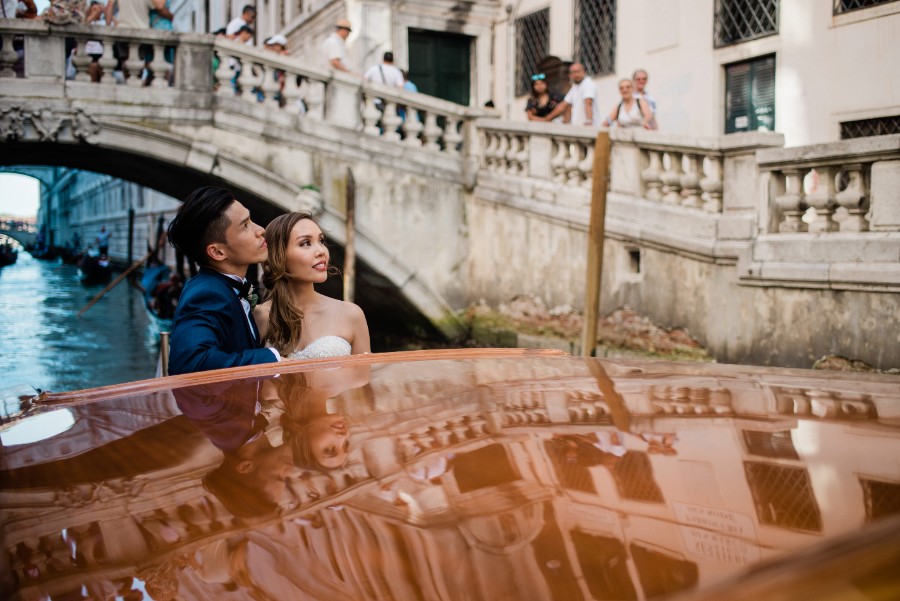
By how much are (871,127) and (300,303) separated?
803 centimetres

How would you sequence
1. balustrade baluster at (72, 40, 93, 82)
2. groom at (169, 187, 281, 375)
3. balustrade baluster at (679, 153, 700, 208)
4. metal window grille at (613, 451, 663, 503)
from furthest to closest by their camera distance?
balustrade baluster at (72, 40, 93, 82)
balustrade baluster at (679, 153, 700, 208)
groom at (169, 187, 281, 375)
metal window grille at (613, 451, 663, 503)

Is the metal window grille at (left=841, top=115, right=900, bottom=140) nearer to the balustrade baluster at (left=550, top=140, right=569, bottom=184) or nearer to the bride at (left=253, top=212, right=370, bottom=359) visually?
the balustrade baluster at (left=550, top=140, right=569, bottom=184)

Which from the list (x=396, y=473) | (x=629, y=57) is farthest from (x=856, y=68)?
(x=396, y=473)

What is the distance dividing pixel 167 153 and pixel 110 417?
29.2ft

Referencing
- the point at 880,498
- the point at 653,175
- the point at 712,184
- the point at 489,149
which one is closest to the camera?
the point at 880,498

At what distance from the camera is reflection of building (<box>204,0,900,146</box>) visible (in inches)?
360

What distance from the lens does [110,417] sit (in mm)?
1437

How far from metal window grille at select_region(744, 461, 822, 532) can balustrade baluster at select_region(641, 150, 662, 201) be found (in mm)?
7036

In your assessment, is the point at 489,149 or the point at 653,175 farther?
the point at 489,149

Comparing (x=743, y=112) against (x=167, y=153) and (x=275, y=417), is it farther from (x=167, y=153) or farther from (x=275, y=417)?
(x=275, y=417)

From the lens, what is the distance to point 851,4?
910 centimetres

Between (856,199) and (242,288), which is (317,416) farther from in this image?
(856,199)

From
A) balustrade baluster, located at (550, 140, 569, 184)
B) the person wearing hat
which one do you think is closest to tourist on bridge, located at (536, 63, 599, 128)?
balustrade baluster, located at (550, 140, 569, 184)

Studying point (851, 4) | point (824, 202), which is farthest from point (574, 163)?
point (851, 4)
